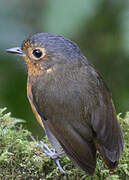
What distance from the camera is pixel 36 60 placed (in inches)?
195

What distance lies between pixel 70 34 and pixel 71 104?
2.00m

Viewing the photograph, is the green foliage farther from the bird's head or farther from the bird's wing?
the bird's head

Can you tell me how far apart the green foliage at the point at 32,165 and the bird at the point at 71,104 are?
9cm

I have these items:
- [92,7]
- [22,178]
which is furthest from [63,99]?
[92,7]

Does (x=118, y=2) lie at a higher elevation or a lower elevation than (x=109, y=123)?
higher

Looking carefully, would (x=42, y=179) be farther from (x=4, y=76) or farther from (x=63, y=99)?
(x=4, y=76)

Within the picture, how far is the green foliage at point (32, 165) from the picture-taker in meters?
4.12

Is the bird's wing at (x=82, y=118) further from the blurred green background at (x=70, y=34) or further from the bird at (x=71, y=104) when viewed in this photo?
the blurred green background at (x=70, y=34)

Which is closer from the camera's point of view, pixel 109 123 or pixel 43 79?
pixel 109 123

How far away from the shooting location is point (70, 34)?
20.1 ft

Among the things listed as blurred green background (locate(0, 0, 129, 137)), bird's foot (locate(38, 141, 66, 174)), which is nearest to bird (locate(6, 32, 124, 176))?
bird's foot (locate(38, 141, 66, 174))

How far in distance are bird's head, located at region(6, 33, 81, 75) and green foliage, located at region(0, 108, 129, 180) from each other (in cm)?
86

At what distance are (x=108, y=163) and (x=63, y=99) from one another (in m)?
0.80

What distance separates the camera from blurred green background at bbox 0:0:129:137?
577cm
